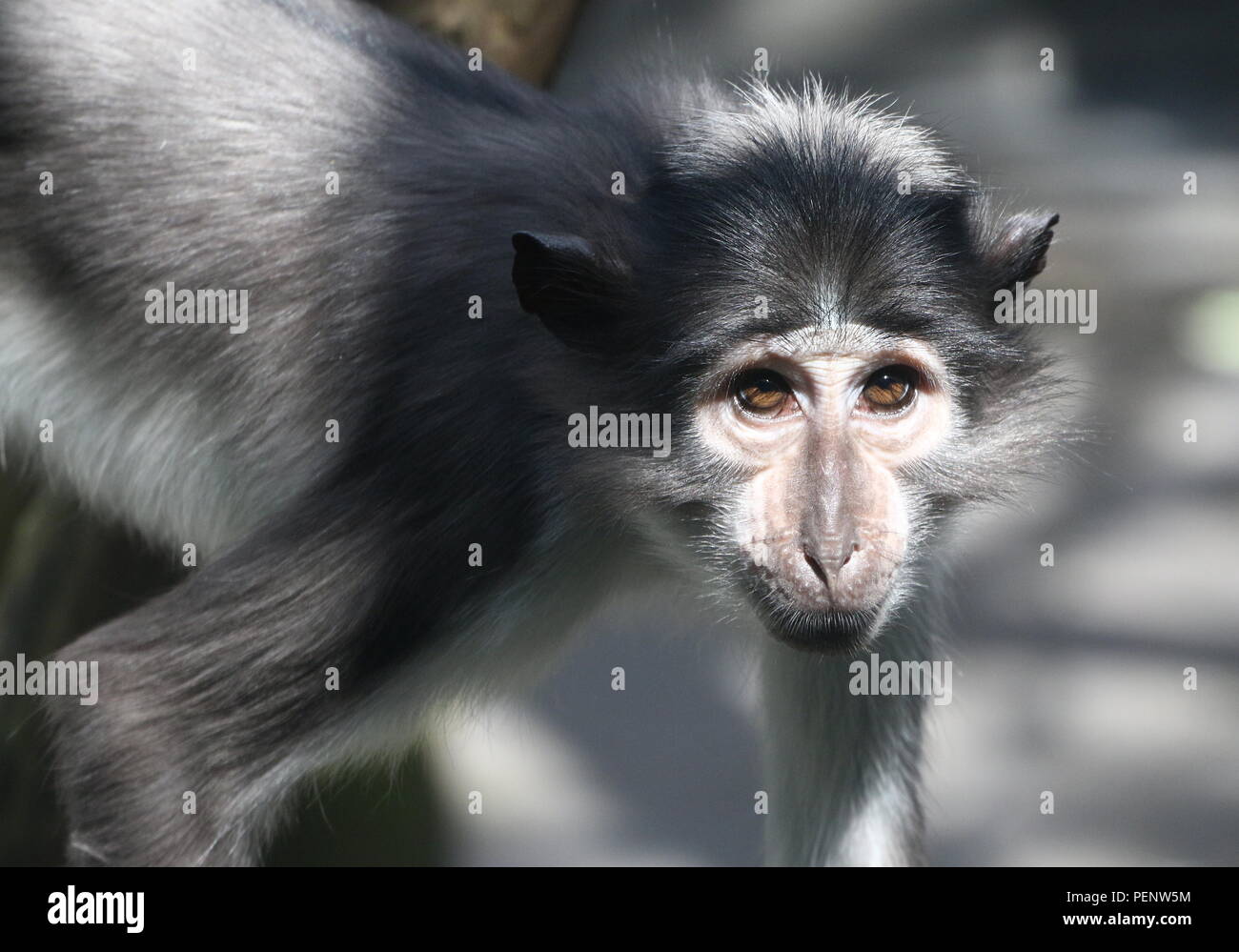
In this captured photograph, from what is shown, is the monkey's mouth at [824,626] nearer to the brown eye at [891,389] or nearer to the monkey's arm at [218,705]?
the brown eye at [891,389]

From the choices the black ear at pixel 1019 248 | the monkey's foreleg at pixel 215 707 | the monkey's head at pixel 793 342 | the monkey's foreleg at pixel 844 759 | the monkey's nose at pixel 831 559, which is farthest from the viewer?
the monkey's foreleg at pixel 844 759

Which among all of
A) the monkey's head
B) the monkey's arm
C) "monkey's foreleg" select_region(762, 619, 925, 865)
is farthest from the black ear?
the monkey's arm

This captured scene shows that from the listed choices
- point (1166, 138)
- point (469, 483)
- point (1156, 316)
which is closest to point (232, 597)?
point (469, 483)

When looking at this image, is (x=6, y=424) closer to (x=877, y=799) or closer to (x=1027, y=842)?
(x=877, y=799)

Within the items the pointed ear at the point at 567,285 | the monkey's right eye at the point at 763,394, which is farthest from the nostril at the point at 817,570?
the pointed ear at the point at 567,285

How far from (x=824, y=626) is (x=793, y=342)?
2.42ft

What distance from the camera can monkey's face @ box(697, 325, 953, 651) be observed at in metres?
3.69

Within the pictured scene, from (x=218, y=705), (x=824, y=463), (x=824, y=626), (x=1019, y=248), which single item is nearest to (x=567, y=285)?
(x=824, y=463)

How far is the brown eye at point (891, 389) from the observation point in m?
3.99

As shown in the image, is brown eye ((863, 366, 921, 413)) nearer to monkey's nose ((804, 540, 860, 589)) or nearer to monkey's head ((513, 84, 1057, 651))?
monkey's head ((513, 84, 1057, 651))

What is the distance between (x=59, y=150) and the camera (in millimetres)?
4938

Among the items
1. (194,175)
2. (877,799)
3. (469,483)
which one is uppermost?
(194,175)

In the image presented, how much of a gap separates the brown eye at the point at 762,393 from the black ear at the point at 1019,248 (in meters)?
0.77

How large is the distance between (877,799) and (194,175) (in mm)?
3068
